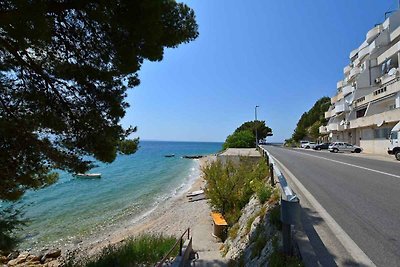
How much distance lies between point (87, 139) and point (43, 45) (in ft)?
8.09

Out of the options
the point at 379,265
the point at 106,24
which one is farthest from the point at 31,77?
the point at 379,265

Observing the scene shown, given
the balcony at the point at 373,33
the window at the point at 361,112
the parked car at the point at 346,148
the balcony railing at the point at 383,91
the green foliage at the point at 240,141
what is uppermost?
the balcony at the point at 373,33

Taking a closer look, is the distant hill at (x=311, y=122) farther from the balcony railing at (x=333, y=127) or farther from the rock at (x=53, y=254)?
the rock at (x=53, y=254)

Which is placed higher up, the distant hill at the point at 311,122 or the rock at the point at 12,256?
the distant hill at the point at 311,122

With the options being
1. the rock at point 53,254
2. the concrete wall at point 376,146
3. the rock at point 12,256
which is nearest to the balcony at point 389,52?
the concrete wall at point 376,146

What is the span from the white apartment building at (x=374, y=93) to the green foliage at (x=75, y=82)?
1303 inches

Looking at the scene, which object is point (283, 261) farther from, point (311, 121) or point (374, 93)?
point (311, 121)

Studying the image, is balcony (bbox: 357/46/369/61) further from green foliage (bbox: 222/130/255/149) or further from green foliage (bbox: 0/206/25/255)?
green foliage (bbox: 0/206/25/255)

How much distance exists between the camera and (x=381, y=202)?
807 centimetres

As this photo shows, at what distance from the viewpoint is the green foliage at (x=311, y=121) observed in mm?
90000

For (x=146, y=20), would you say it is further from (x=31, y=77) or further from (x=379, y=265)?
(x=379, y=265)

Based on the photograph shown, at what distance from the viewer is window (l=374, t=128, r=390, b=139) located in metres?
37.7

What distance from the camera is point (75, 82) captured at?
8070 millimetres

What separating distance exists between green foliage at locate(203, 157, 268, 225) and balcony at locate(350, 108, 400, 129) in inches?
970
